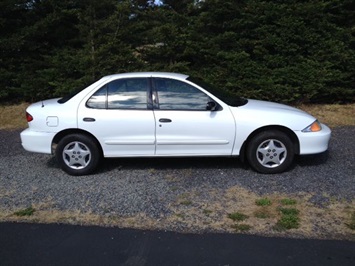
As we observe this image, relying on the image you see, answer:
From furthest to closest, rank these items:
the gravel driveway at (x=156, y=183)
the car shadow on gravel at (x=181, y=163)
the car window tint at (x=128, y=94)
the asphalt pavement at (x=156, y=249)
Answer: the car shadow on gravel at (x=181, y=163) → the car window tint at (x=128, y=94) → the gravel driveway at (x=156, y=183) → the asphalt pavement at (x=156, y=249)

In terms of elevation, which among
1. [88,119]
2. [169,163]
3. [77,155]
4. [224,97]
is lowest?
[169,163]

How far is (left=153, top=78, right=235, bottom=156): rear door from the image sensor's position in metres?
5.53

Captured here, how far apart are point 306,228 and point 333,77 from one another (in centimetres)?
697

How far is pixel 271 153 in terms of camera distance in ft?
18.3

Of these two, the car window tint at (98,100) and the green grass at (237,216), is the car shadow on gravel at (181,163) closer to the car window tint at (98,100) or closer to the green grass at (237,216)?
the car window tint at (98,100)

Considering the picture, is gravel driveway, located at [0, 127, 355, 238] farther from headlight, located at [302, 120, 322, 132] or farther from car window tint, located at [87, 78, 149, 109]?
car window tint, located at [87, 78, 149, 109]

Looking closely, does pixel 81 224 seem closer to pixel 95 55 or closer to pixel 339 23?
pixel 95 55

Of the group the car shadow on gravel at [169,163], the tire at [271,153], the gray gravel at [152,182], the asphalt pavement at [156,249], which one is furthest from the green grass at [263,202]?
the car shadow on gravel at [169,163]

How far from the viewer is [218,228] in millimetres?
4012

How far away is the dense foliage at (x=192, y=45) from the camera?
9.95m

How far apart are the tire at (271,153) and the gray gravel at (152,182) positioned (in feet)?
0.46

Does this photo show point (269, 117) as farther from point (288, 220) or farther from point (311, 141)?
point (288, 220)

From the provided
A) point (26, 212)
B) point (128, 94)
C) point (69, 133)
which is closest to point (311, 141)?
point (128, 94)

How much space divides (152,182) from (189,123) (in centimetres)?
96
